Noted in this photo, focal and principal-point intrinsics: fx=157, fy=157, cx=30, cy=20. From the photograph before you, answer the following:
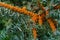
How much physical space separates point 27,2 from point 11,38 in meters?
0.38

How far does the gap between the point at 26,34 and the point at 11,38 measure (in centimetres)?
12

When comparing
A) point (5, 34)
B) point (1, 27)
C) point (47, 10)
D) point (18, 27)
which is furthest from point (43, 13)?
point (1, 27)

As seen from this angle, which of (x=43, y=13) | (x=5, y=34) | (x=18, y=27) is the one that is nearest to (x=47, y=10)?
(x=43, y=13)

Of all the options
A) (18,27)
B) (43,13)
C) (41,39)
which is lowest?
(41,39)

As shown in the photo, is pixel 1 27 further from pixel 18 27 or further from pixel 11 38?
pixel 18 27

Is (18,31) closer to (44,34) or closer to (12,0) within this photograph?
(44,34)

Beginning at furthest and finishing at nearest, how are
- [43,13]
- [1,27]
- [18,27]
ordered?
[1,27], [18,27], [43,13]

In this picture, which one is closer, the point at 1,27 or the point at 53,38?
the point at 53,38

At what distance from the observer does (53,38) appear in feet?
3.77

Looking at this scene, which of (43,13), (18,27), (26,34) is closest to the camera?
(43,13)

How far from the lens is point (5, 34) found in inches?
43.1

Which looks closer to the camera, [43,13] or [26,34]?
[43,13]

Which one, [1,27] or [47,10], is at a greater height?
[47,10]

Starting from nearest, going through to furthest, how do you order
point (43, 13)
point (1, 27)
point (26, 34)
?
point (43, 13)
point (26, 34)
point (1, 27)
